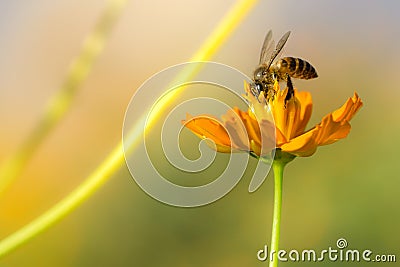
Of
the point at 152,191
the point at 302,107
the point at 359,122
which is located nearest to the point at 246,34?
the point at 359,122

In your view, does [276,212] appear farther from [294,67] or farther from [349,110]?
[294,67]

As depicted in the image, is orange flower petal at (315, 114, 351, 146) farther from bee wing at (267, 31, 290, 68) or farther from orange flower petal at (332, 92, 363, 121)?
bee wing at (267, 31, 290, 68)

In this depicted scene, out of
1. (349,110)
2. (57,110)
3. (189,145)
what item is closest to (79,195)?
(57,110)

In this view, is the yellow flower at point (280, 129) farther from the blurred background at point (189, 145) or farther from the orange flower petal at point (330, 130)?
the blurred background at point (189, 145)

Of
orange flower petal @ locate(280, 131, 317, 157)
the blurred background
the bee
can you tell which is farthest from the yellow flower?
the blurred background

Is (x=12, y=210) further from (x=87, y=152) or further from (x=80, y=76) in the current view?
(x=80, y=76)
